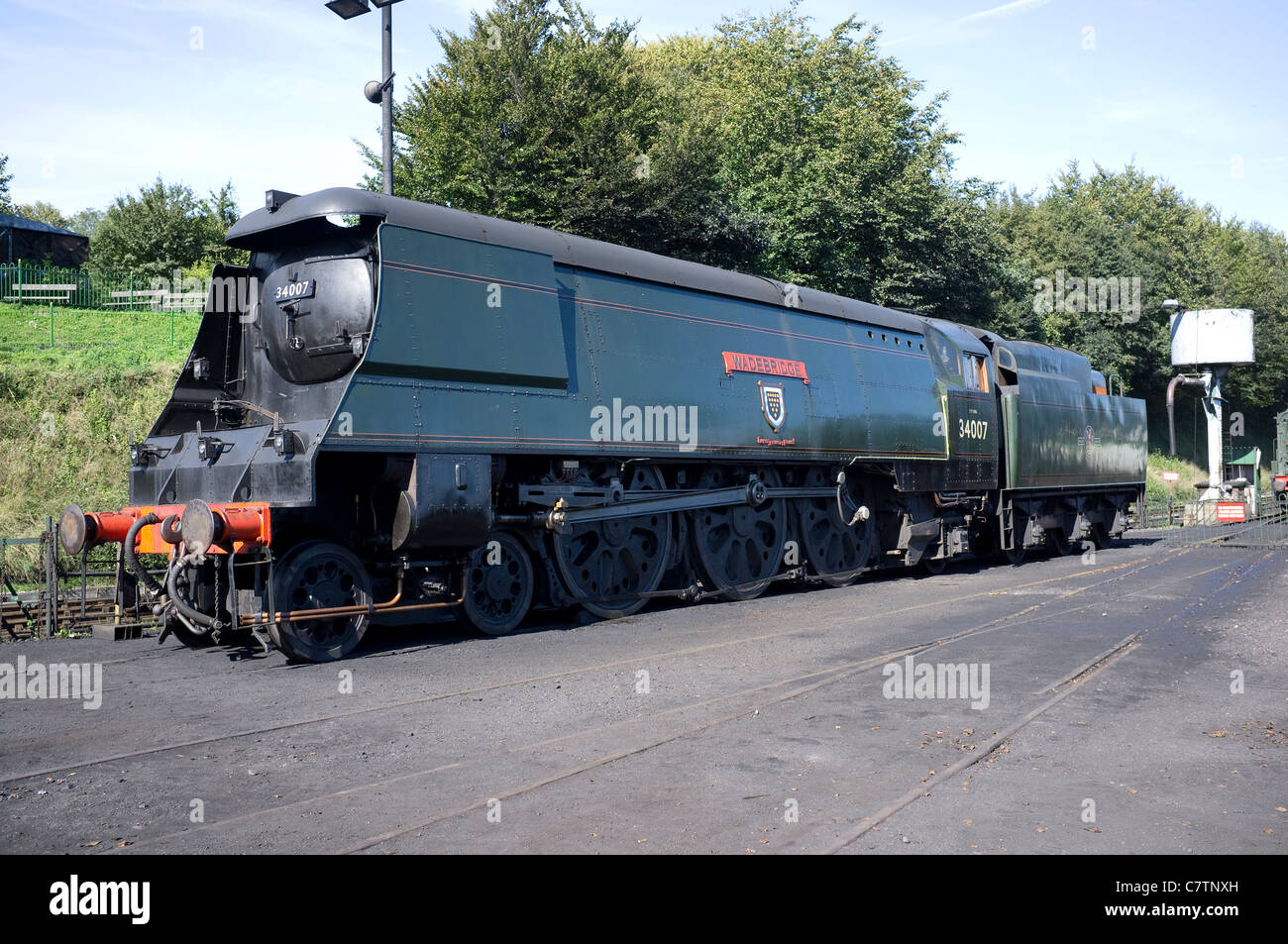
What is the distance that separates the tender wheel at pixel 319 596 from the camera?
8828mm

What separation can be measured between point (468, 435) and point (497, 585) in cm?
180

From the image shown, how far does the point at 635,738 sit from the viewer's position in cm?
629

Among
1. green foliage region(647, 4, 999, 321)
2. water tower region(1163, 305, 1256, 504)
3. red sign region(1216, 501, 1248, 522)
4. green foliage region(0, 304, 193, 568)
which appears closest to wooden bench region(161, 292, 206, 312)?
green foliage region(0, 304, 193, 568)

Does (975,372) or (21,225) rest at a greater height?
(21,225)

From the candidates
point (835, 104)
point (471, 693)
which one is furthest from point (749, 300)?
point (835, 104)

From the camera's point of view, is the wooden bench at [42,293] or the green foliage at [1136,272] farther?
the green foliage at [1136,272]

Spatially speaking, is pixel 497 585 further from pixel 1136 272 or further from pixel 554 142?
pixel 1136 272

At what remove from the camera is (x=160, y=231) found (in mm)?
39562

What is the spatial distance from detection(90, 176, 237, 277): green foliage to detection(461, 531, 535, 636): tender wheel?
105ft

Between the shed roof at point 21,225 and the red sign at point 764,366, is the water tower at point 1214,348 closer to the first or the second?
the red sign at point 764,366

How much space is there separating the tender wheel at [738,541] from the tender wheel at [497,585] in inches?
115

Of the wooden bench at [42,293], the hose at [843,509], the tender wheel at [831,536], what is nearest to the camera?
the tender wheel at [831,536]

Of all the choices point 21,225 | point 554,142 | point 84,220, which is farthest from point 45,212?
point 554,142

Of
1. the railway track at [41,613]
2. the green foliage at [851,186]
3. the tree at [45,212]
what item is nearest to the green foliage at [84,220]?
the tree at [45,212]
